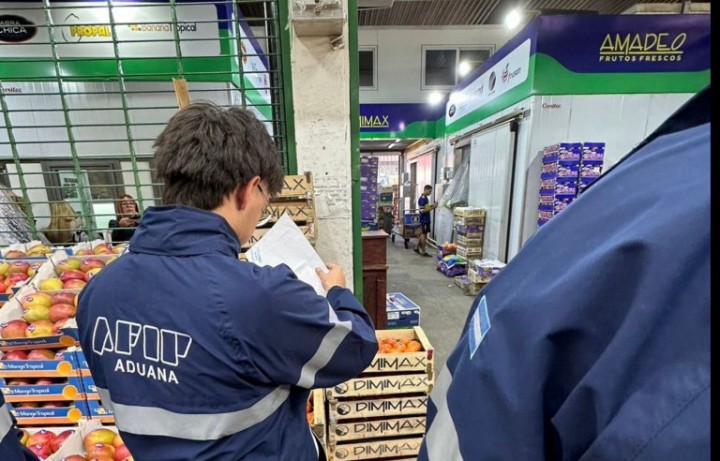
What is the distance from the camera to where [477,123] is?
6.70m

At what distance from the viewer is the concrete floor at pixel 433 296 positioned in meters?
3.96

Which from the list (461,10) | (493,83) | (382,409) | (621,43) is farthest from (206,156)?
(461,10)

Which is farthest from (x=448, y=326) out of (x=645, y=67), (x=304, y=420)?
(x=645, y=67)

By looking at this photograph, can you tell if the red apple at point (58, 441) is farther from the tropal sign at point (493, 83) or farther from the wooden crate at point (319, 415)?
the tropal sign at point (493, 83)

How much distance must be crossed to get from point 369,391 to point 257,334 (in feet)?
4.44

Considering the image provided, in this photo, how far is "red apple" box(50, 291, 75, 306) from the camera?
160cm

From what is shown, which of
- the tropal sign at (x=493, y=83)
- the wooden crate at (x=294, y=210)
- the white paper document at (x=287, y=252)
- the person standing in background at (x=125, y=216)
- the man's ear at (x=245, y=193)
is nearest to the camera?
the man's ear at (x=245, y=193)

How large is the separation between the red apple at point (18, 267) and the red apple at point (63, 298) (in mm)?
521

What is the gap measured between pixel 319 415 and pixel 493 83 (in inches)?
246

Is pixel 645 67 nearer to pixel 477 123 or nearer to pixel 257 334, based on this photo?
pixel 477 123

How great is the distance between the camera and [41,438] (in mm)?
1458

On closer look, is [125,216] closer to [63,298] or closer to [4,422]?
[63,298]

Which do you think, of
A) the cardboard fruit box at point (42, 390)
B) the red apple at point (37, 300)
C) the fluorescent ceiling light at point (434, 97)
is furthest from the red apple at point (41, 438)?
the fluorescent ceiling light at point (434, 97)

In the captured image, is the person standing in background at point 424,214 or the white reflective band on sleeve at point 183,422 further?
the person standing in background at point 424,214
